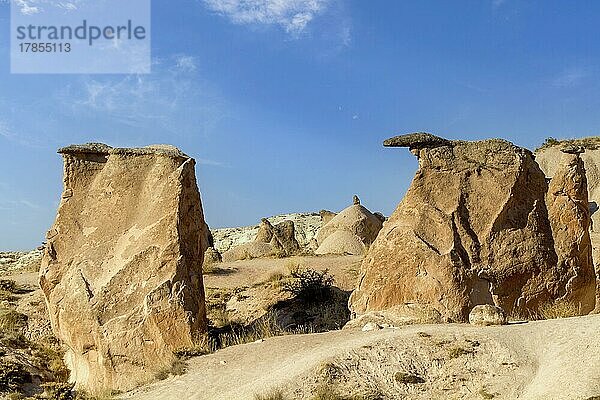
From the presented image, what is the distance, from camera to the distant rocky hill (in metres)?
40.9

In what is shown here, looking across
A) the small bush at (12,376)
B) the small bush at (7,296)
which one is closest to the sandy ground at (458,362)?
the small bush at (12,376)

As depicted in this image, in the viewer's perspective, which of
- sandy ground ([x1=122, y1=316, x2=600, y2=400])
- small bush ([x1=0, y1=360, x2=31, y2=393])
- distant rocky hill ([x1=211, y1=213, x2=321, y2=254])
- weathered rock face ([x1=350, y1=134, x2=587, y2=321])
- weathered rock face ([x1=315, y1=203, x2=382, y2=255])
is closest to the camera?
sandy ground ([x1=122, y1=316, x2=600, y2=400])

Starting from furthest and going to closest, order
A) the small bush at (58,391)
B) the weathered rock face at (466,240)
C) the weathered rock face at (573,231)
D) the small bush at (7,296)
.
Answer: the small bush at (7,296) → the weathered rock face at (573,231) → the weathered rock face at (466,240) → the small bush at (58,391)

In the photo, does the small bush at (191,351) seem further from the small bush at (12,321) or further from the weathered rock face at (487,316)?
the small bush at (12,321)

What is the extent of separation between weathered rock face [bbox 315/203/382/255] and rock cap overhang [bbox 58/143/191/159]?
1252 cm

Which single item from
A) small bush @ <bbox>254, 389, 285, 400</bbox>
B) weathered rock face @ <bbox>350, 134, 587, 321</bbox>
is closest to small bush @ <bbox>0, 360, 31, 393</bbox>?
small bush @ <bbox>254, 389, 285, 400</bbox>

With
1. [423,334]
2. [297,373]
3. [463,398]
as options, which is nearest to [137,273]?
[297,373]

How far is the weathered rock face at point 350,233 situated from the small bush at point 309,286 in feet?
20.7

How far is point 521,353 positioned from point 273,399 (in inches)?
123

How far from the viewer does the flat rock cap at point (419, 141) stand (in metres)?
13.0

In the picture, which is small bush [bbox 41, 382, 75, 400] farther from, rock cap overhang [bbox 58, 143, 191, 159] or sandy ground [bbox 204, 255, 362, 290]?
sandy ground [bbox 204, 255, 362, 290]

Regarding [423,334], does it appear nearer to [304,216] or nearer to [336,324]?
[336,324]

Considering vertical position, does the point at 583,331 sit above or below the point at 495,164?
below

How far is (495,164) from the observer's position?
12.8 meters
